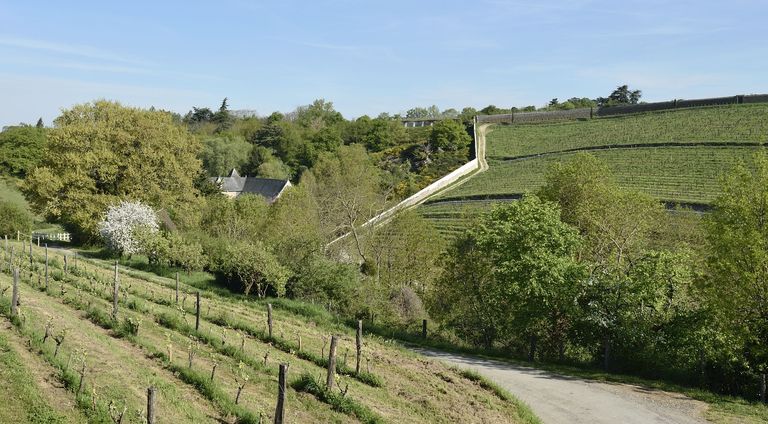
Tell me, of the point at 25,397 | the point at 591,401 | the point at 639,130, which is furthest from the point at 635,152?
the point at 25,397

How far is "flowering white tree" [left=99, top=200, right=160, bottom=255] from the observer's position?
37500 millimetres

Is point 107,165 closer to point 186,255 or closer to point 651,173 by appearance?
point 186,255

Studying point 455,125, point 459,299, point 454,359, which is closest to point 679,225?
point 459,299

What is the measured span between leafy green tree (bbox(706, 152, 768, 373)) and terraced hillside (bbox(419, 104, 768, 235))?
3465 cm

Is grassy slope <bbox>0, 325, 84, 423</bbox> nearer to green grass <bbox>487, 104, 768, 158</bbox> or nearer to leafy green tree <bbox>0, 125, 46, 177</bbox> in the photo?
leafy green tree <bbox>0, 125, 46, 177</bbox>

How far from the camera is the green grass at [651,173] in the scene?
6250 cm

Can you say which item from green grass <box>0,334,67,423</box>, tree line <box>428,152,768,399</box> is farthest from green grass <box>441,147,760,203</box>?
green grass <box>0,334,67,423</box>

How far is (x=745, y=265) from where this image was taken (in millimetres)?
18625

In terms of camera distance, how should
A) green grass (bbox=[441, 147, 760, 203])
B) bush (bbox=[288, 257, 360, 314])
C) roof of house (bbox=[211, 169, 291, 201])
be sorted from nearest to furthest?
bush (bbox=[288, 257, 360, 314]) → green grass (bbox=[441, 147, 760, 203]) → roof of house (bbox=[211, 169, 291, 201])

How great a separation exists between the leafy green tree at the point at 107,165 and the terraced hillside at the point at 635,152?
23803 mm

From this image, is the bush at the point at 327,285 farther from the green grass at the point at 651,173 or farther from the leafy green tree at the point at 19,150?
the leafy green tree at the point at 19,150

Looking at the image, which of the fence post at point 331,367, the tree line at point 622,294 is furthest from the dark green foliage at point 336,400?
the tree line at point 622,294

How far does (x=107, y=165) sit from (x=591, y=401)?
116 feet

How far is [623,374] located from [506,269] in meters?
5.45
